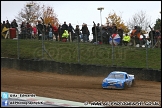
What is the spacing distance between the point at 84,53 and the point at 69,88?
836 cm

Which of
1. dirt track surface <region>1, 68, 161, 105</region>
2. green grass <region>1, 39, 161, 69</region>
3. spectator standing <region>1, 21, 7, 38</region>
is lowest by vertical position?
dirt track surface <region>1, 68, 161, 105</region>

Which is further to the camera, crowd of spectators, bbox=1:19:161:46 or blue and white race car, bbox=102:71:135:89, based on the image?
crowd of spectators, bbox=1:19:161:46

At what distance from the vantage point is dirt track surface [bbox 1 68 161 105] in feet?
44.6

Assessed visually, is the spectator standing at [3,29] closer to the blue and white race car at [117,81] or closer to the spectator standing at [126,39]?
the spectator standing at [126,39]

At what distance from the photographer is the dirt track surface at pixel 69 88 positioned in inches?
535

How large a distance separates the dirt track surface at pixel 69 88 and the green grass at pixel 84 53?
7.47ft

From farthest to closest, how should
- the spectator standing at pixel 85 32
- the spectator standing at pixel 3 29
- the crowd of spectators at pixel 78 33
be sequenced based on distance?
1. the spectator standing at pixel 3 29
2. the spectator standing at pixel 85 32
3. the crowd of spectators at pixel 78 33

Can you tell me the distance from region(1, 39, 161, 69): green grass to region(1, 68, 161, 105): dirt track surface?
228 cm

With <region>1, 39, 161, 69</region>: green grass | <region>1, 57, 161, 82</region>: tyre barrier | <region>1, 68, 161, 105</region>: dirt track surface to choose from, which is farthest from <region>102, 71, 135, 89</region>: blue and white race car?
<region>1, 39, 161, 69</region>: green grass

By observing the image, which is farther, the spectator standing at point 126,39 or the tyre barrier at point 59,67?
the spectator standing at point 126,39

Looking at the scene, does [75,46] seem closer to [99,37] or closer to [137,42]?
[99,37]

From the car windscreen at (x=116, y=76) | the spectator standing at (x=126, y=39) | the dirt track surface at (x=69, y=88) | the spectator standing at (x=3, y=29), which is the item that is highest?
the spectator standing at (x=3, y=29)

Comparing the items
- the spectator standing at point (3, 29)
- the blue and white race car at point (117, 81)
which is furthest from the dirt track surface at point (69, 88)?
the spectator standing at point (3, 29)

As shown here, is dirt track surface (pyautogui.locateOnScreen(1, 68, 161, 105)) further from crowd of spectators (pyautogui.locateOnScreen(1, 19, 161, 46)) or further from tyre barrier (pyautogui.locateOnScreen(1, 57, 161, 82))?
crowd of spectators (pyautogui.locateOnScreen(1, 19, 161, 46))
